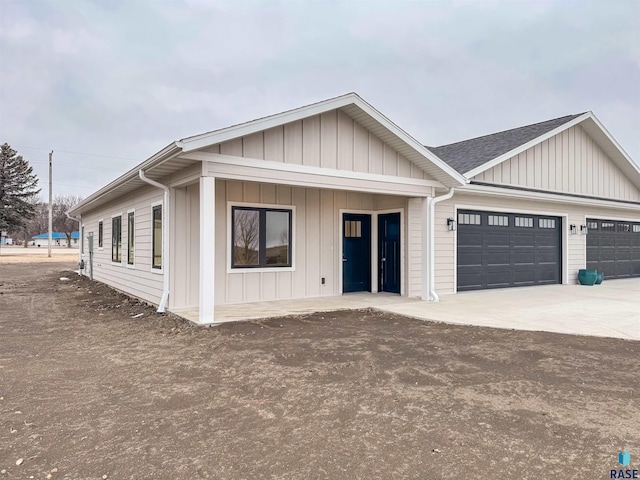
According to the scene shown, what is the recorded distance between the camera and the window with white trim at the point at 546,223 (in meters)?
11.9

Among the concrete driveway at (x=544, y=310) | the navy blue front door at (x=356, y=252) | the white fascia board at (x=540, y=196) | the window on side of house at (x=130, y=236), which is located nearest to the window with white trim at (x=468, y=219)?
the white fascia board at (x=540, y=196)

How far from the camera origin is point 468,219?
10445mm

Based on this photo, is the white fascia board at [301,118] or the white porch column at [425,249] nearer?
the white fascia board at [301,118]

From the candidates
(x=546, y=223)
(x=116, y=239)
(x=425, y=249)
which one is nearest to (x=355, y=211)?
(x=425, y=249)

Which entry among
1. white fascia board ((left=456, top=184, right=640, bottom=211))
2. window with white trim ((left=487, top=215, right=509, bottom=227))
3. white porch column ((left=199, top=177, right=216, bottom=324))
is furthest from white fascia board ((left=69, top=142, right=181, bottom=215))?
window with white trim ((left=487, top=215, right=509, bottom=227))

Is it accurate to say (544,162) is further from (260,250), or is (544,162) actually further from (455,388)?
(455,388)

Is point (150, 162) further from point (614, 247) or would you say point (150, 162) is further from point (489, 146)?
point (614, 247)

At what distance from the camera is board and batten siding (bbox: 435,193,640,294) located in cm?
987

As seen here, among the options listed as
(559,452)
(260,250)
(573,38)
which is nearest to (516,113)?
(573,38)

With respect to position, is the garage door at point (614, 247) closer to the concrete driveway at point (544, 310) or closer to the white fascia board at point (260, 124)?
the concrete driveway at point (544, 310)

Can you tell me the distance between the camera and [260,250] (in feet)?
28.0

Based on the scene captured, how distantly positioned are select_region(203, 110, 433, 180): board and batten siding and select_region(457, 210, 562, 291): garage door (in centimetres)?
303

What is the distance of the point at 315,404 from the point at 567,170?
11.9m

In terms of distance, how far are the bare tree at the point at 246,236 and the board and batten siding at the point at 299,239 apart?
0.68 feet
